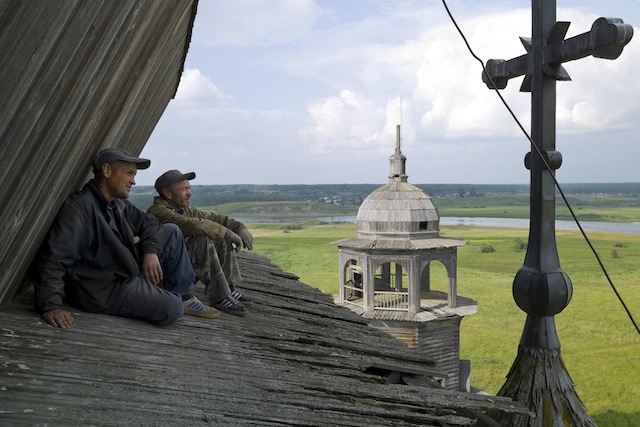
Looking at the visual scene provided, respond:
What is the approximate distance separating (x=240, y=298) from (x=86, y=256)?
2.05 m

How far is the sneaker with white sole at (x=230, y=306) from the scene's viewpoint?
5.39 metres

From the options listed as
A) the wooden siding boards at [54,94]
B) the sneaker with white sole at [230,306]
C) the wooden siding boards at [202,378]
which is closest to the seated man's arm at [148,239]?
the wooden siding boards at [202,378]

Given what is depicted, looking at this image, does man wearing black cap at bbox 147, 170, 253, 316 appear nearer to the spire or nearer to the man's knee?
the man's knee

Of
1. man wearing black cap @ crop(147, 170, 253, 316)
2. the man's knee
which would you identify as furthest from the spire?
the man's knee

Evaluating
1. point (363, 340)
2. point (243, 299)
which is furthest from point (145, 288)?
point (363, 340)

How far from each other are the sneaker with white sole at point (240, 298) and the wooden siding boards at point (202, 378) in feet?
1.48

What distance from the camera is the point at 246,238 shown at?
579 cm

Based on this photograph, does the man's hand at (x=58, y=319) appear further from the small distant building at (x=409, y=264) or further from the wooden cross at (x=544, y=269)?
the small distant building at (x=409, y=264)

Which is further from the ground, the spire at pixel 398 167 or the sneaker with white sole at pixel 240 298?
the spire at pixel 398 167

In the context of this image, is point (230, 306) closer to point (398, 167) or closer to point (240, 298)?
point (240, 298)

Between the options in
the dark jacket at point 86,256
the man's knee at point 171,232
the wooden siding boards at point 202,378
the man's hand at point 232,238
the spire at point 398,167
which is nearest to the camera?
the wooden siding boards at point 202,378

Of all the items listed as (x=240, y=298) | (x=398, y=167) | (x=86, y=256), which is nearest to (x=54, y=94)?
(x=86, y=256)

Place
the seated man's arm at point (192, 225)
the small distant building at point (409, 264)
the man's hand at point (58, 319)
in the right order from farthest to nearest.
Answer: the small distant building at point (409, 264), the seated man's arm at point (192, 225), the man's hand at point (58, 319)

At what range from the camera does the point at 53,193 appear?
3871 millimetres
